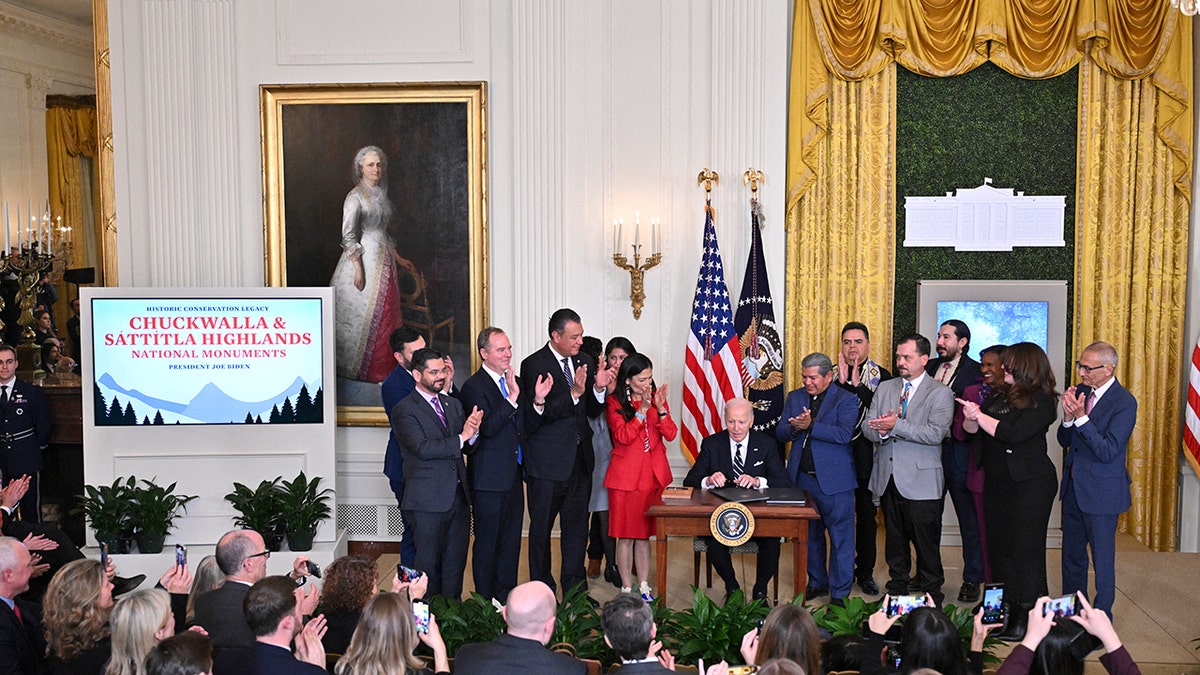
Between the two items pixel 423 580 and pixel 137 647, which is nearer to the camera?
pixel 137 647

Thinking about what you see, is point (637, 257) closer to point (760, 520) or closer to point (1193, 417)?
point (760, 520)

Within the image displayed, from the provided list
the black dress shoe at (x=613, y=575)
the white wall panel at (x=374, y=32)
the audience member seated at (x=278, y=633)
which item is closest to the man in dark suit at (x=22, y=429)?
the white wall panel at (x=374, y=32)

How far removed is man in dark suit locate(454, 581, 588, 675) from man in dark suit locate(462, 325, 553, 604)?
2.54 meters

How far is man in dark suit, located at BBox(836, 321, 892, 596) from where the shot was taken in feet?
22.6

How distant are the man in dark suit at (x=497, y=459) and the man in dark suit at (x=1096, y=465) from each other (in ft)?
9.78

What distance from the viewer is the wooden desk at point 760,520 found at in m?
5.99

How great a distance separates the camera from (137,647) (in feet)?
12.5

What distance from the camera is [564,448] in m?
6.55

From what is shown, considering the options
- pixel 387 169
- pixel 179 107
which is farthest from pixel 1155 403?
pixel 179 107

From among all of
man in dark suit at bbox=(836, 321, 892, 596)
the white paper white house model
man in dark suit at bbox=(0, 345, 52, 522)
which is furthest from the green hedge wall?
man in dark suit at bbox=(0, 345, 52, 522)

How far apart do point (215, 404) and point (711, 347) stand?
356cm

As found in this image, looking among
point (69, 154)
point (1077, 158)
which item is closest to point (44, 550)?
point (1077, 158)

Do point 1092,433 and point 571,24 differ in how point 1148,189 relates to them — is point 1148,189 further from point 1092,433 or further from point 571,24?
point 571,24

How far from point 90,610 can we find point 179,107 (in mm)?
5106
